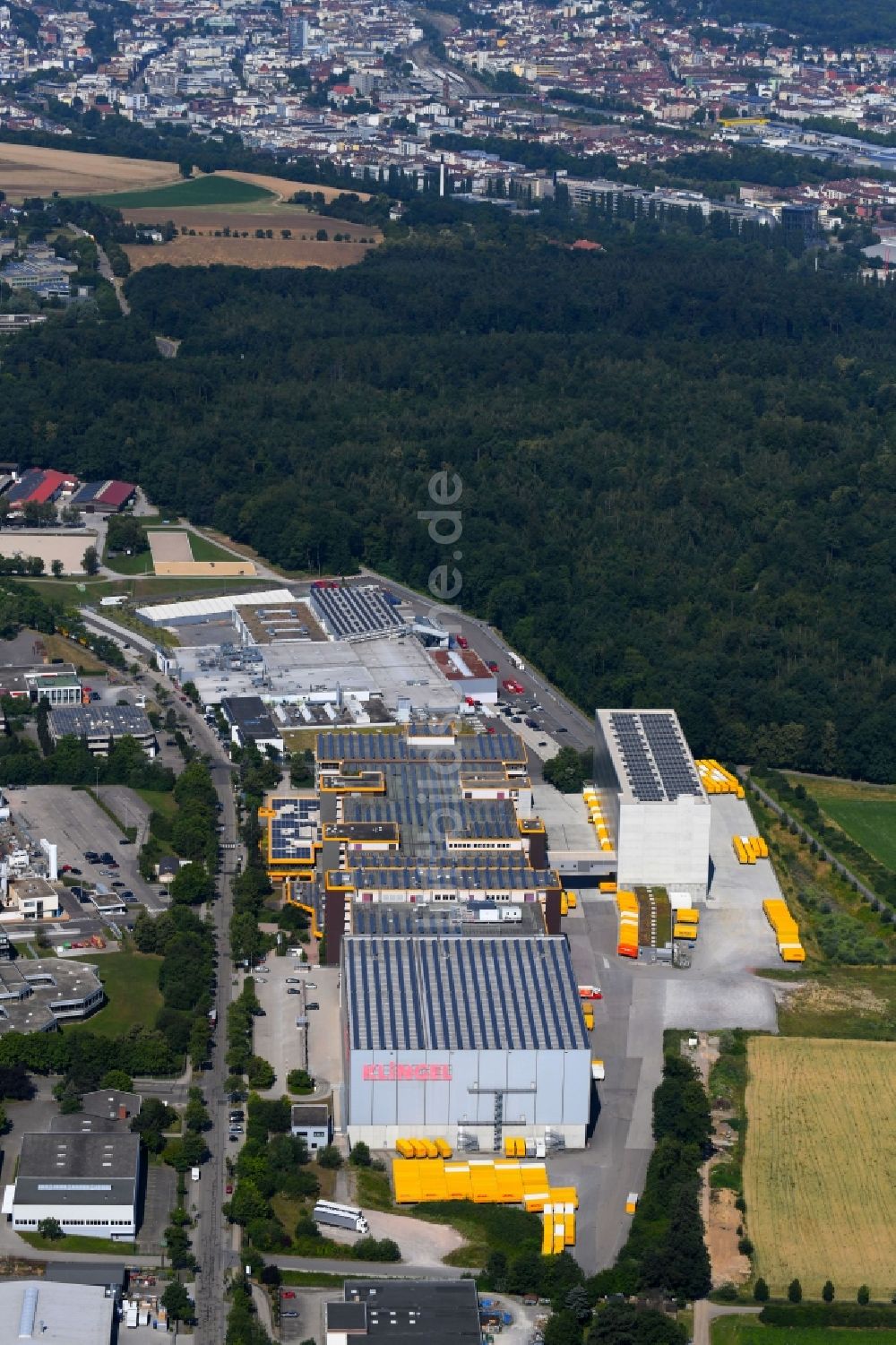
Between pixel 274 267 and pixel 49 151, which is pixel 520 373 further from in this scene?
pixel 49 151

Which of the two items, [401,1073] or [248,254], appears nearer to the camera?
[401,1073]

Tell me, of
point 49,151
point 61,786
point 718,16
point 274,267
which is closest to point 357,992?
point 61,786

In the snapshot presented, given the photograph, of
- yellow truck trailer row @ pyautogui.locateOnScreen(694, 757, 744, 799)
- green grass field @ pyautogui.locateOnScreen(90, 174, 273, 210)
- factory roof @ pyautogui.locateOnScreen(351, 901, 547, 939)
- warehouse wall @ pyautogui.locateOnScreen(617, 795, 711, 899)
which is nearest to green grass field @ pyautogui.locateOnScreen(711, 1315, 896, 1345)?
factory roof @ pyautogui.locateOnScreen(351, 901, 547, 939)

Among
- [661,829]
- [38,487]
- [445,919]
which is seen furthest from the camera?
[38,487]

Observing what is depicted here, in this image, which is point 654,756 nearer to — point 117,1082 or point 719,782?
point 719,782

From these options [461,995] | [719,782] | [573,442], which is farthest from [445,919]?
[573,442]

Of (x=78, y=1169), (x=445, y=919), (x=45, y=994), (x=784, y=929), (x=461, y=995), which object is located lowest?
(x=784, y=929)

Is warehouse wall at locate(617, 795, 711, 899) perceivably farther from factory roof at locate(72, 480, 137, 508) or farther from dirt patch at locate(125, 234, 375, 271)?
dirt patch at locate(125, 234, 375, 271)
